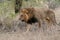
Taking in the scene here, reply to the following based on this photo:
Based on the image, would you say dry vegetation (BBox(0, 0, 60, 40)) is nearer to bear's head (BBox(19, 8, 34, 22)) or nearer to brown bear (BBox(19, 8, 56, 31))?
brown bear (BBox(19, 8, 56, 31))

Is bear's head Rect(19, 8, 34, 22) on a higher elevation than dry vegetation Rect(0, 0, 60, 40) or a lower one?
higher

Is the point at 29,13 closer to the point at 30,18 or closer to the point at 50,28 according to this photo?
the point at 30,18

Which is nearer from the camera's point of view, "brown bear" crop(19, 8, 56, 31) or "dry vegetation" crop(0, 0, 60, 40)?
"brown bear" crop(19, 8, 56, 31)

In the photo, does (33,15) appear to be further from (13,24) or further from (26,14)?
(13,24)

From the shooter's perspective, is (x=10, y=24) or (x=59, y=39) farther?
(x=10, y=24)

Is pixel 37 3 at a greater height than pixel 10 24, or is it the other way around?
pixel 37 3

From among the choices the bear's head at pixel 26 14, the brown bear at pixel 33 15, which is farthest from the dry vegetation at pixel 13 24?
the bear's head at pixel 26 14

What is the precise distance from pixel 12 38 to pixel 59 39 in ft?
6.75

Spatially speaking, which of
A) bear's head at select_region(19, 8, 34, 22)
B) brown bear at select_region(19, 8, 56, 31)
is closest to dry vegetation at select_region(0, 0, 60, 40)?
brown bear at select_region(19, 8, 56, 31)

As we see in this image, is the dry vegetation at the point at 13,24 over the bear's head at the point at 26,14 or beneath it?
beneath

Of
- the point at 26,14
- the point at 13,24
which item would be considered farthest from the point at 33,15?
the point at 13,24

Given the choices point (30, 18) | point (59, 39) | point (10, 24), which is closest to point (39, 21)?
point (30, 18)

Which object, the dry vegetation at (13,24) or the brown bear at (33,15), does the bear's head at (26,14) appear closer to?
the brown bear at (33,15)

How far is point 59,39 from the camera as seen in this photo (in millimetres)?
8609
